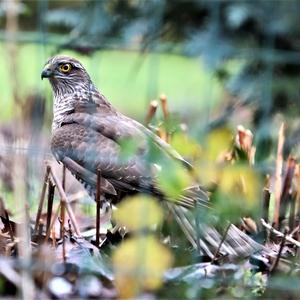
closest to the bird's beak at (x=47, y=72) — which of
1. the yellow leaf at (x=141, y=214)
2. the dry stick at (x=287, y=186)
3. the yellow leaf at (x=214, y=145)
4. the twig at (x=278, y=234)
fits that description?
the dry stick at (x=287, y=186)

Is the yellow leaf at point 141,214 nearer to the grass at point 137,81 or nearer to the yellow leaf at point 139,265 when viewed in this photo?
the yellow leaf at point 139,265

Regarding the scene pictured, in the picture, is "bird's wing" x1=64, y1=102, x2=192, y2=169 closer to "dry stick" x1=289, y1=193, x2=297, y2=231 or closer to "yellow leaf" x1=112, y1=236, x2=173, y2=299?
"dry stick" x1=289, y1=193, x2=297, y2=231

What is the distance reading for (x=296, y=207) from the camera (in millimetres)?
4086

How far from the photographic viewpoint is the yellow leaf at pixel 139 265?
2424 millimetres

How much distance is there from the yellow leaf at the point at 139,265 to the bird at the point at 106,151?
66 centimetres

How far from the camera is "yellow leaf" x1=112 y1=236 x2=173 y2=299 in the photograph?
2.42m

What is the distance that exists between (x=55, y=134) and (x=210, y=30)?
261 cm

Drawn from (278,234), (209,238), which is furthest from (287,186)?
(209,238)

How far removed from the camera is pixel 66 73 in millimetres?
4609

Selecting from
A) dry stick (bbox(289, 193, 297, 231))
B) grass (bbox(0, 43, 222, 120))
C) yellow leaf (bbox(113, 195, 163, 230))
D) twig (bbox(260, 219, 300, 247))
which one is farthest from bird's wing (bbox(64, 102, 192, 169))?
grass (bbox(0, 43, 222, 120))

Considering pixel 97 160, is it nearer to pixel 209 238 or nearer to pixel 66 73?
pixel 209 238

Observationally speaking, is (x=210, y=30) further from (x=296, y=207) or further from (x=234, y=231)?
(x=234, y=231)

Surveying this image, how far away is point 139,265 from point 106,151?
1.48m

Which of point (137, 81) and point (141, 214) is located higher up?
point (141, 214)
